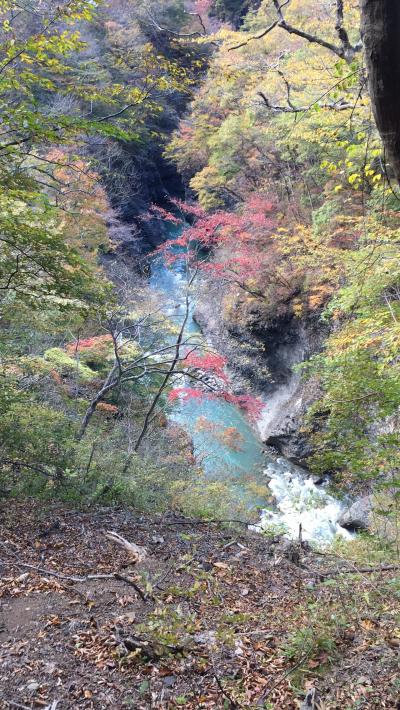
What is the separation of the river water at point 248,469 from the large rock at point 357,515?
0.26m

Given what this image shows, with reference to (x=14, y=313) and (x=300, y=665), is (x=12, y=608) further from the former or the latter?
(x=14, y=313)

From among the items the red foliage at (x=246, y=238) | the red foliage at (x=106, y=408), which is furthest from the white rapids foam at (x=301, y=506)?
the red foliage at (x=246, y=238)

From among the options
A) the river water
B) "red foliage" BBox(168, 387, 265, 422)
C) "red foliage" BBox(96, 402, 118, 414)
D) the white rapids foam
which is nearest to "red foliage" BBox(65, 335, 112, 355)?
"red foliage" BBox(96, 402, 118, 414)

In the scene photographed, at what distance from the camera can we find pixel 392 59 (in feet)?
5.57

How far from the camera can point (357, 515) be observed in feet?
33.1

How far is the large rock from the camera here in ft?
32.0

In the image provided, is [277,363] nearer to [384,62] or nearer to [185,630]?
[185,630]

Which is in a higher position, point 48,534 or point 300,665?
point 300,665

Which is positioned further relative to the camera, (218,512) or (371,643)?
(218,512)

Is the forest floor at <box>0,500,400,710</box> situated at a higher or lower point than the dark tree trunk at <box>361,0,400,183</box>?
lower

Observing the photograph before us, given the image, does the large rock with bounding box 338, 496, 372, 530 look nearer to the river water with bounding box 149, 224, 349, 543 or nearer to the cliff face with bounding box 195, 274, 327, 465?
the river water with bounding box 149, 224, 349, 543

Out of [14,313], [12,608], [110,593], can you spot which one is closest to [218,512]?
[110,593]

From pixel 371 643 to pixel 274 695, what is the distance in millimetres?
769

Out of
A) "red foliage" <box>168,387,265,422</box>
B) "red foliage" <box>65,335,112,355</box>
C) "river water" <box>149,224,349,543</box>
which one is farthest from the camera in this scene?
"red foliage" <box>168,387,265,422</box>
